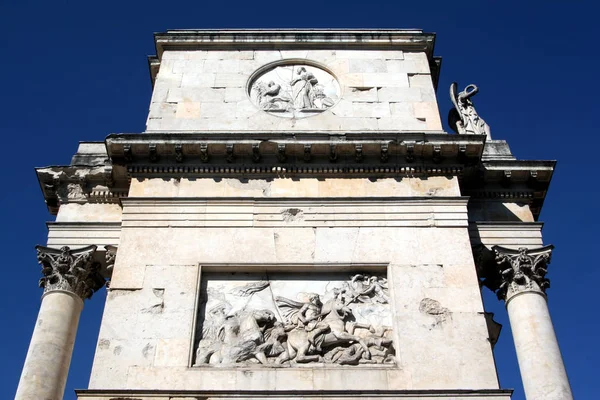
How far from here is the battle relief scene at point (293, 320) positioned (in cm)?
1488

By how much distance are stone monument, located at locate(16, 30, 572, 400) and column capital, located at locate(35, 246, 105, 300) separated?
0.04m

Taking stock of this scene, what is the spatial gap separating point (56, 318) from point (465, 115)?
9.92 meters

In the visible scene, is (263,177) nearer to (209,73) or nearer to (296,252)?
(296,252)

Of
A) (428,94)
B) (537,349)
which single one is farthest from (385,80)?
(537,349)

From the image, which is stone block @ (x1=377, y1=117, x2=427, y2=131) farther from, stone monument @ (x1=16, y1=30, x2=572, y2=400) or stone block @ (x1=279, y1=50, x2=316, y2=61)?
stone block @ (x1=279, y1=50, x2=316, y2=61)

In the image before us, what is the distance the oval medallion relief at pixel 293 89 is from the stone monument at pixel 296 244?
5 centimetres

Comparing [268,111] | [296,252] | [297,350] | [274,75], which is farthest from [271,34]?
[297,350]

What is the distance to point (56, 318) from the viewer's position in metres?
16.3

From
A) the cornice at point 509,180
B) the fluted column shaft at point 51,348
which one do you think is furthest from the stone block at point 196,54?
the cornice at point 509,180

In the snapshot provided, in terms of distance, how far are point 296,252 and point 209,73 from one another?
233 inches

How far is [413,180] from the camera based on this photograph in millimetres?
17578

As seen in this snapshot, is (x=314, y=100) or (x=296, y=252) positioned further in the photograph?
(x=314, y=100)

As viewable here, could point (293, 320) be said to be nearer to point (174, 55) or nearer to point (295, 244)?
point (295, 244)

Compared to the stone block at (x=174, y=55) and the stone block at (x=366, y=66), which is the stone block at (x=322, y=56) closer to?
the stone block at (x=366, y=66)
